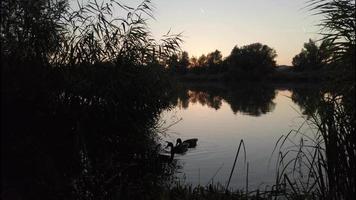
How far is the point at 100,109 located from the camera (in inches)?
297

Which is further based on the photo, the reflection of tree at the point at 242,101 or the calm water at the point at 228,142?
the reflection of tree at the point at 242,101

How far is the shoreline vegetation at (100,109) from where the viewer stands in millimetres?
4414

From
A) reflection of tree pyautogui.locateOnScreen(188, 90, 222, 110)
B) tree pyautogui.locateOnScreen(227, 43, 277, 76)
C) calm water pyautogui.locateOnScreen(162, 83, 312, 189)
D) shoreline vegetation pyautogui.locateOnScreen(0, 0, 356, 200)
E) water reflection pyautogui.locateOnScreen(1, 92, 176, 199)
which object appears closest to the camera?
shoreline vegetation pyautogui.locateOnScreen(0, 0, 356, 200)

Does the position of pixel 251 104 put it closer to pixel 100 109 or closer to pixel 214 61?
pixel 100 109

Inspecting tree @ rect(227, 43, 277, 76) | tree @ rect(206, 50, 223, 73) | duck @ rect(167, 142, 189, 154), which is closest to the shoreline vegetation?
duck @ rect(167, 142, 189, 154)

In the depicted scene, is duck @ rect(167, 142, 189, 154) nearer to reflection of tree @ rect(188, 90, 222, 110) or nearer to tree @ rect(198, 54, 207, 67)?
reflection of tree @ rect(188, 90, 222, 110)

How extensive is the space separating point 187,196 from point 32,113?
2.65m

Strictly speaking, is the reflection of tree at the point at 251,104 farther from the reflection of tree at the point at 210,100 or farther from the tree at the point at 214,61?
the tree at the point at 214,61

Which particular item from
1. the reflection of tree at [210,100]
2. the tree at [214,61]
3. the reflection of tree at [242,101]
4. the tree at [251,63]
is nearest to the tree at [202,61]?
the tree at [214,61]

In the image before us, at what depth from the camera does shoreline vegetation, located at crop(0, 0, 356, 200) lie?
4414mm

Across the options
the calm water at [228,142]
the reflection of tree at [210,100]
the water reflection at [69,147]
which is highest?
the water reflection at [69,147]

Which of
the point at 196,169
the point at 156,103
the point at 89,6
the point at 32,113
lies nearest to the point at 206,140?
the point at 196,169

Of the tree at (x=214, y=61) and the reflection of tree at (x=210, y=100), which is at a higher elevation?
the tree at (x=214, y=61)

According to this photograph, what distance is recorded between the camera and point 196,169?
13.1m
